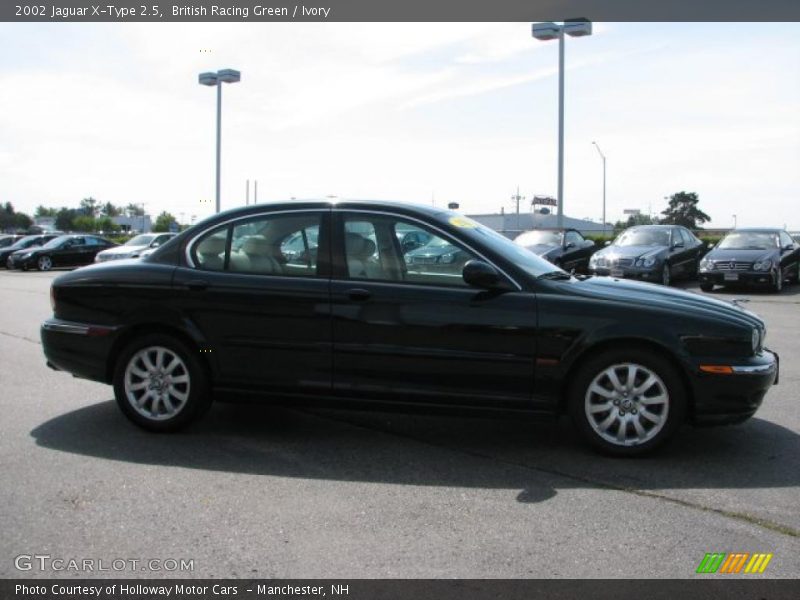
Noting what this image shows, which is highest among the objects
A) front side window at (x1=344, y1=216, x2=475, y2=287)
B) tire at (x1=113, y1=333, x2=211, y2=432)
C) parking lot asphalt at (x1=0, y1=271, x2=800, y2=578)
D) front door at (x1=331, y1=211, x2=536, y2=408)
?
front side window at (x1=344, y1=216, x2=475, y2=287)

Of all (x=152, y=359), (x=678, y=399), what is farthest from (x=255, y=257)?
(x=678, y=399)

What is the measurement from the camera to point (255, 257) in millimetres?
5750

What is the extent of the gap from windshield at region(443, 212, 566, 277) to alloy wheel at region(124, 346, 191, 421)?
2.17 meters

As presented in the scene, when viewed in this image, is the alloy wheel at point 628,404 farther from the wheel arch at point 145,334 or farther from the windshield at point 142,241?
the windshield at point 142,241

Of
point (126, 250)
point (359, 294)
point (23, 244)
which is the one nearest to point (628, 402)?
point (359, 294)

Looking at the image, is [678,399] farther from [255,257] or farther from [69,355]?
[69,355]

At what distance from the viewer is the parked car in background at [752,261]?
1781 cm

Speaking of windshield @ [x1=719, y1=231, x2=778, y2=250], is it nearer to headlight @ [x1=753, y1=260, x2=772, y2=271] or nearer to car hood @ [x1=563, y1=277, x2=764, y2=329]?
headlight @ [x1=753, y1=260, x2=772, y2=271]

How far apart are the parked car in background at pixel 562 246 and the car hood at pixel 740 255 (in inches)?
137

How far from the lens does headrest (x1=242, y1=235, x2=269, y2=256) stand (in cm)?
574

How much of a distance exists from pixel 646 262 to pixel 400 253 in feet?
47.5

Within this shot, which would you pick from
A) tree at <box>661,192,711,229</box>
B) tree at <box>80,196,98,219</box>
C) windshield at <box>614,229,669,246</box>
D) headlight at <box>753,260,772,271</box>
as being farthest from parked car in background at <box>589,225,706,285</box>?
tree at <box>80,196,98,219</box>

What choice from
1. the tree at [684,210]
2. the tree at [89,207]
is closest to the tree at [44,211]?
the tree at [89,207]

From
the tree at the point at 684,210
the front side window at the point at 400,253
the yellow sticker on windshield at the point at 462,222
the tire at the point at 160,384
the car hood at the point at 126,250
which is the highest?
the tree at the point at 684,210
